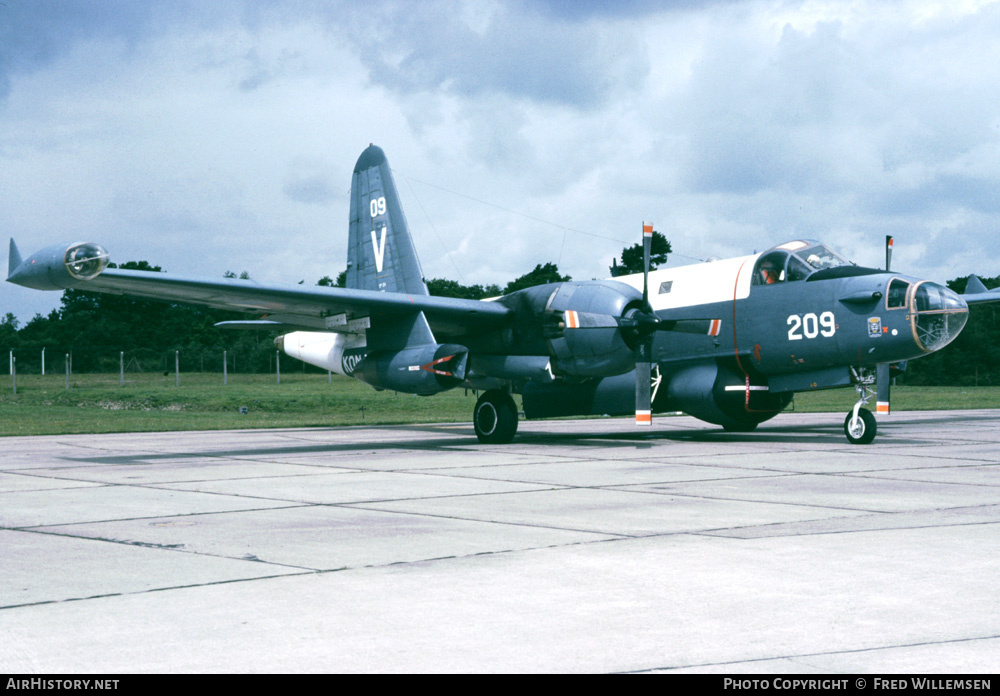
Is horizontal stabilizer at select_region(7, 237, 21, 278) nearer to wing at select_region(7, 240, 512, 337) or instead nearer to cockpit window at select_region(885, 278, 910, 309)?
wing at select_region(7, 240, 512, 337)

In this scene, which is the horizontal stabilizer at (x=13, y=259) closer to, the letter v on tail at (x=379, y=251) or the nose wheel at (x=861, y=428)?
the letter v on tail at (x=379, y=251)

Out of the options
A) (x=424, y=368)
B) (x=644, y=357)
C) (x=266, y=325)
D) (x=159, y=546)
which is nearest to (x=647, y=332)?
(x=644, y=357)

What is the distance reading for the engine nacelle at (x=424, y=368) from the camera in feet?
58.3

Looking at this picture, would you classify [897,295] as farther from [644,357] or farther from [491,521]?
[491,521]

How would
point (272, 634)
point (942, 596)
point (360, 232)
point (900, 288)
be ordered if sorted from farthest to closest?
1. point (360, 232)
2. point (900, 288)
3. point (942, 596)
4. point (272, 634)

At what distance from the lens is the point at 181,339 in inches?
3127

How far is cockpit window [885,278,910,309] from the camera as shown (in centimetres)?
1673


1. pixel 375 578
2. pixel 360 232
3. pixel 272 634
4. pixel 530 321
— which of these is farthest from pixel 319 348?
pixel 272 634

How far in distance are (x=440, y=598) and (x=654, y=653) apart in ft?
5.20

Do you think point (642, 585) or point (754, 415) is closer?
point (642, 585)

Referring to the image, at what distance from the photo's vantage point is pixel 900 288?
16.8 m

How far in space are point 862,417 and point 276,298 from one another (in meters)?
10.8

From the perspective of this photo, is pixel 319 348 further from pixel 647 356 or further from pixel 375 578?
pixel 375 578

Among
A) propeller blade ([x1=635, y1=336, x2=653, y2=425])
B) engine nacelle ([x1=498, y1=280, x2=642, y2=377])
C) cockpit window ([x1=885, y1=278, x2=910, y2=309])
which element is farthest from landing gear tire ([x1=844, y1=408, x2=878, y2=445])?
engine nacelle ([x1=498, y1=280, x2=642, y2=377])
